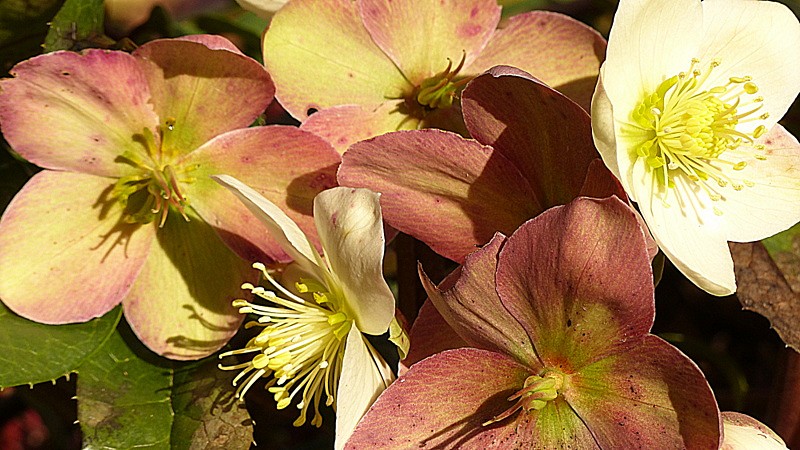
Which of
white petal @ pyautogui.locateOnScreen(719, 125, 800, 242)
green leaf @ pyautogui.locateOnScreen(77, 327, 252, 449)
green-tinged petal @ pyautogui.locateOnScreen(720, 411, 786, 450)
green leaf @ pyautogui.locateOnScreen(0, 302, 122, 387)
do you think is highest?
white petal @ pyautogui.locateOnScreen(719, 125, 800, 242)

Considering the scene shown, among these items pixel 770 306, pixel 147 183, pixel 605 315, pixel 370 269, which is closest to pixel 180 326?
pixel 147 183

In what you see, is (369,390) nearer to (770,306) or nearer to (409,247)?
(409,247)

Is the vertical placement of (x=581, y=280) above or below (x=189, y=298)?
above

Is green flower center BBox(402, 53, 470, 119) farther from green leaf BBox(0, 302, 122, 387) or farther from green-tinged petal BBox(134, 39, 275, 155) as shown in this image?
green leaf BBox(0, 302, 122, 387)

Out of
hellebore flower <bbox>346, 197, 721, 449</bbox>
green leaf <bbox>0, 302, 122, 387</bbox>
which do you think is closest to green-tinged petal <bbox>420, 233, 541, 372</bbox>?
hellebore flower <bbox>346, 197, 721, 449</bbox>

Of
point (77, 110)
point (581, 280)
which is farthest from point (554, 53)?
point (77, 110)

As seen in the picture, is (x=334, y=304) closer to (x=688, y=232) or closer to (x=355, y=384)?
(x=355, y=384)
